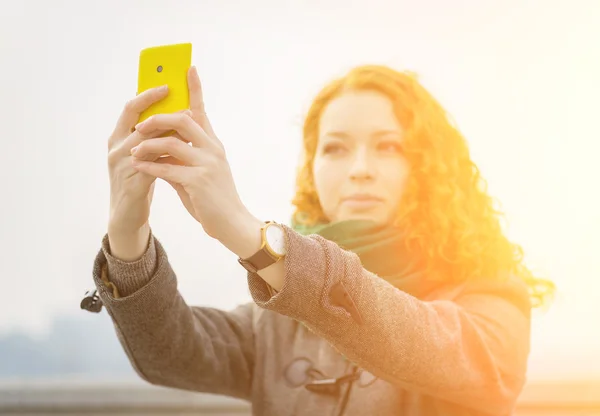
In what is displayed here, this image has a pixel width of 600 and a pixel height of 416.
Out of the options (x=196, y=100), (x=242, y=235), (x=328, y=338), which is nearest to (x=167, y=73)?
(x=196, y=100)

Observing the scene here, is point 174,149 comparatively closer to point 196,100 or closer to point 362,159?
point 196,100

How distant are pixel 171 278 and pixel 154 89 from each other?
339 mm

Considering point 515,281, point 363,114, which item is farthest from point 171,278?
point 515,281

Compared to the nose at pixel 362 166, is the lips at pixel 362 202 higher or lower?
lower

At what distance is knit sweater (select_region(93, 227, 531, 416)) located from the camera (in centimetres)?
79

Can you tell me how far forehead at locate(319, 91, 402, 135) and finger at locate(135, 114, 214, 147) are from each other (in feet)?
1.45

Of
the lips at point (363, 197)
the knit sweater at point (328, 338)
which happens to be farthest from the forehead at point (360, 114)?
the knit sweater at point (328, 338)

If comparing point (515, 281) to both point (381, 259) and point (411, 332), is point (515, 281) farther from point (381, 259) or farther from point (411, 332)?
point (411, 332)

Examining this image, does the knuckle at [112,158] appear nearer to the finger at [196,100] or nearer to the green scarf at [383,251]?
the finger at [196,100]

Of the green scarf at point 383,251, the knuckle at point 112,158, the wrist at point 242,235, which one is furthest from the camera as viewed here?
the green scarf at point 383,251

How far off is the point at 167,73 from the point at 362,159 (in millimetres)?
426

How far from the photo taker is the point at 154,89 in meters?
0.81

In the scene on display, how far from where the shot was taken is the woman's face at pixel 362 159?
1159mm

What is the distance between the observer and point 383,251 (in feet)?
3.65
